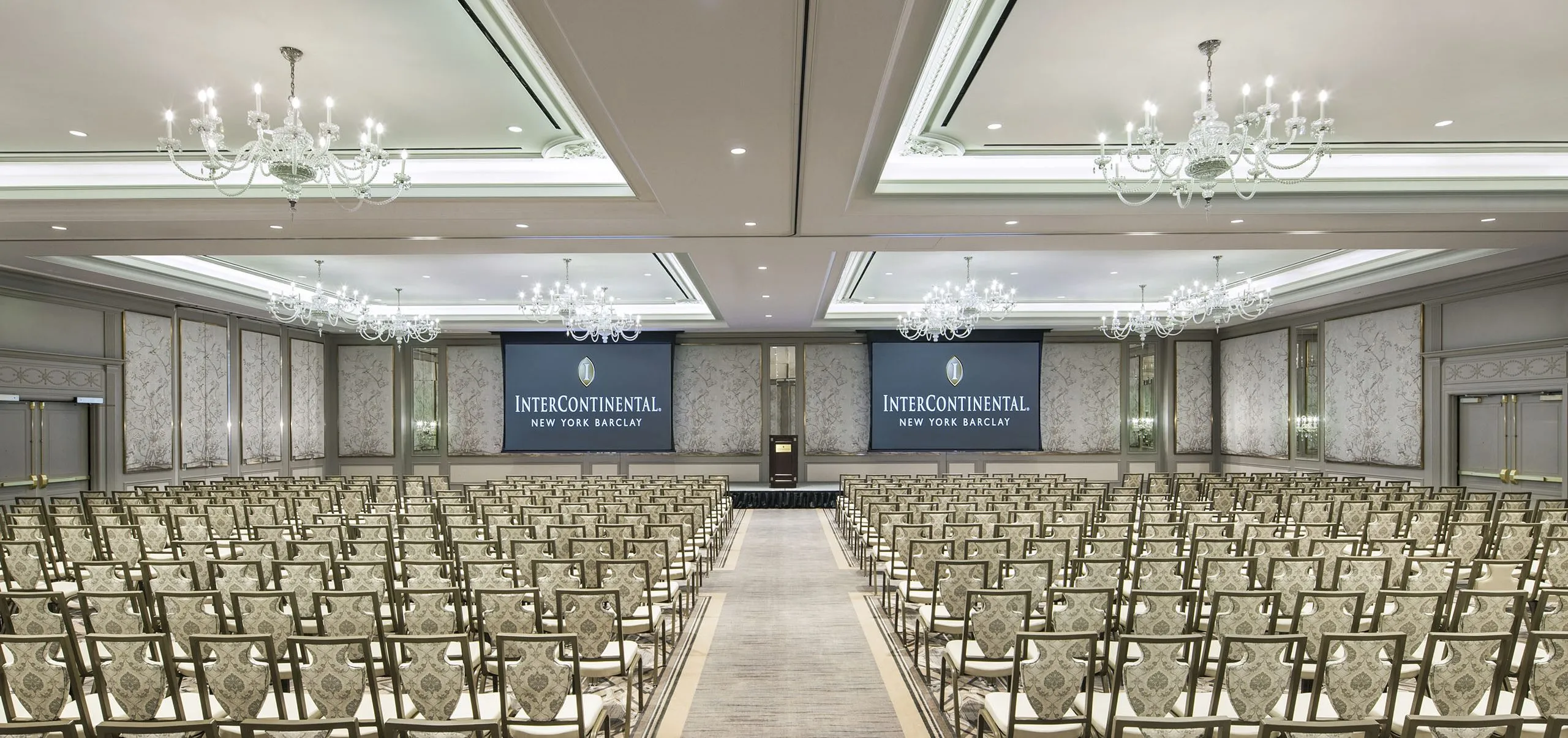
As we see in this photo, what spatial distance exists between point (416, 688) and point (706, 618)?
3.51 meters

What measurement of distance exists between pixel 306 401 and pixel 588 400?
5.40 meters

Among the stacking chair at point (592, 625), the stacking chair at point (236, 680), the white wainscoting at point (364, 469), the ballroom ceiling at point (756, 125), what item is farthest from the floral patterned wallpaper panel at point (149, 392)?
the stacking chair at point (592, 625)

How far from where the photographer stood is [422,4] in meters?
4.62

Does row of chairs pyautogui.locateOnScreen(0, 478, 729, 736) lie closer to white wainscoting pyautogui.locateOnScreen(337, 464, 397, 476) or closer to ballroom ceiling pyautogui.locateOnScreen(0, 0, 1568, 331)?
ballroom ceiling pyautogui.locateOnScreen(0, 0, 1568, 331)

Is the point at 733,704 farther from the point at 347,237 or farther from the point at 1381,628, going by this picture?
the point at 347,237

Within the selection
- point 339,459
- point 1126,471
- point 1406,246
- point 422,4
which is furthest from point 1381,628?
point 339,459

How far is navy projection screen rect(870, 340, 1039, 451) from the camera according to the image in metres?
17.6

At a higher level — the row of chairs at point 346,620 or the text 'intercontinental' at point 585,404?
the text 'intercontinental' at point 585,404

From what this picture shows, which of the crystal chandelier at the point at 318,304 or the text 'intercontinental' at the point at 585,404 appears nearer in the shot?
the crystal chandelier at the point at 318,304

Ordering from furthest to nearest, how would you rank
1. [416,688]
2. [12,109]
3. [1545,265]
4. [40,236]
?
[1545,265] < [40,236] < [12,109] < [416,688]

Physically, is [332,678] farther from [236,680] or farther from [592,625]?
[592,625]

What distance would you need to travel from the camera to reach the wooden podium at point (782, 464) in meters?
16.7

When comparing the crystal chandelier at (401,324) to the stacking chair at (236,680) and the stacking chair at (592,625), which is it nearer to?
the stacking chair at (592,625)

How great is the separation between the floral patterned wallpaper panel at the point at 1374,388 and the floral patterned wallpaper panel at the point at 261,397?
1820 cm
